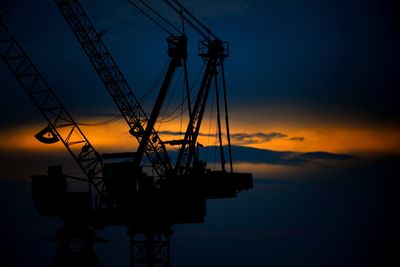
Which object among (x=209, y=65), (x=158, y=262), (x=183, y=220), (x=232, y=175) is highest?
(x=209, y=65)

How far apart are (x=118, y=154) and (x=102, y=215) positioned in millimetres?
6191

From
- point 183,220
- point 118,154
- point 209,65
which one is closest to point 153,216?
point 183,220

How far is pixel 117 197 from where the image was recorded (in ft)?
183

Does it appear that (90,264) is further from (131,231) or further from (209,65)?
(209,65)

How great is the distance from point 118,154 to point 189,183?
25.9 ft

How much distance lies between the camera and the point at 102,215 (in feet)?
187

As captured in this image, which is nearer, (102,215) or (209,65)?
(102,215)

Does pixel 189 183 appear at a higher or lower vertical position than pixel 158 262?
higher

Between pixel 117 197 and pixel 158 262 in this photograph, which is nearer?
pixel 117 197

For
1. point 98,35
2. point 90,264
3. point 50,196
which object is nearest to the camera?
point 50,196

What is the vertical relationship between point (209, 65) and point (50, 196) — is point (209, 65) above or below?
above

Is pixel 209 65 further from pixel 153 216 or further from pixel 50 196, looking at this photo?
pixel 50 196

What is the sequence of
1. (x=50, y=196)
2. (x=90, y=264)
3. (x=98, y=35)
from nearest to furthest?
(x=50, y=196) < (x=90, y=264) < (x=98, y=35)

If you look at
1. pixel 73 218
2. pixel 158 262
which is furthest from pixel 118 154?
pixel 158 262
